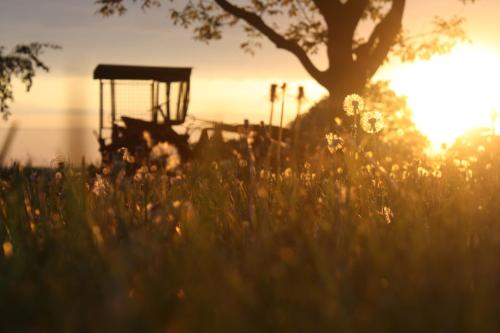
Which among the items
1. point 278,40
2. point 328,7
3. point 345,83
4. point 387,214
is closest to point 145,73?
point 278,40

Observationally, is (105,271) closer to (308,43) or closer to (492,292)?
(492,292)

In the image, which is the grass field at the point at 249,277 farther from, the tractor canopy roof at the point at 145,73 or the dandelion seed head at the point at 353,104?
the tractor canopy roof at the point at 145,73

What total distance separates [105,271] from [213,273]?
0.35 m

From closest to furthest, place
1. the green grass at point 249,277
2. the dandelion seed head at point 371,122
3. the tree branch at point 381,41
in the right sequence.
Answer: the green grass at point 249,277 → the dandelion seed head at point 371,122 → the tree branch at point 381,41

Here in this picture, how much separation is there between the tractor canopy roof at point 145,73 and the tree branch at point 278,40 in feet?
7.76

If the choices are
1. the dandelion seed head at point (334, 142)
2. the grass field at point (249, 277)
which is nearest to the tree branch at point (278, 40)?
the dandelion seed head at point (334, 142)

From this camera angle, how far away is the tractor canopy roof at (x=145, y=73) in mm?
21672

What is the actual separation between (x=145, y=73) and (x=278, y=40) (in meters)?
4.25

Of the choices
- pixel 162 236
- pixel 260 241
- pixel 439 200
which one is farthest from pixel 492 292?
pixel 439 200

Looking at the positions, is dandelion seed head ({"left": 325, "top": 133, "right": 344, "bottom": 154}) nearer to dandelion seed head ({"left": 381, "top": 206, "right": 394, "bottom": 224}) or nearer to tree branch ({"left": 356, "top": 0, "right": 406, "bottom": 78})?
dandelion seed head ({"left": 381, "top": 206, "right": 394, "bottom": 224})

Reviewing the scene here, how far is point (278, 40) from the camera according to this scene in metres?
21.4

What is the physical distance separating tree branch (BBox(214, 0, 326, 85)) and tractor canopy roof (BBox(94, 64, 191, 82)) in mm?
2367

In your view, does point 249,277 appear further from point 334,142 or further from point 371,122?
point 371,122

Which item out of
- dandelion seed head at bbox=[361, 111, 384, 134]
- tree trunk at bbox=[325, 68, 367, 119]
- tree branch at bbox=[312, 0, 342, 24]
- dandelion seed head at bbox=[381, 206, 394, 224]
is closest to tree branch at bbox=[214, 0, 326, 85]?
tree trunk at bbox=[325, 68, 367, 119]
